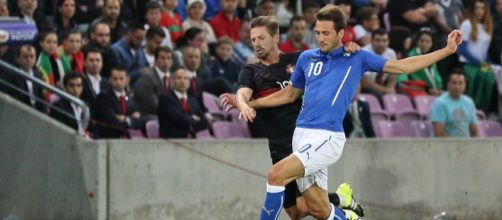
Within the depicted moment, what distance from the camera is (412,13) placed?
73.0 feet

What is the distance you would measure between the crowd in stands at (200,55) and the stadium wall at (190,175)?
62 cm

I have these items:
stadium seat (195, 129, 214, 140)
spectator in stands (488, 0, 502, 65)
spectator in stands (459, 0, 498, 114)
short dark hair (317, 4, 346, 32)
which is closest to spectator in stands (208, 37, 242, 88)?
stadium seat (195, 129, 214, 140)

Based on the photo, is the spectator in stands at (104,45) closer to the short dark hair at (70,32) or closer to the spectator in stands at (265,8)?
the short dark hair at (70,32)

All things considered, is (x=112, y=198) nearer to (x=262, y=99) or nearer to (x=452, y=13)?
(x=262, y=99)

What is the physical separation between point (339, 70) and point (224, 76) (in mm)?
7307

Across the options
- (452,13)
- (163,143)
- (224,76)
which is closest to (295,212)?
(163,143)

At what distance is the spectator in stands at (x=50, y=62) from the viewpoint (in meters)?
17.8

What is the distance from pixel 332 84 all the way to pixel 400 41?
9.35 meters

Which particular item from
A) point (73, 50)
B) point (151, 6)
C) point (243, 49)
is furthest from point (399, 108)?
point (73, 50)

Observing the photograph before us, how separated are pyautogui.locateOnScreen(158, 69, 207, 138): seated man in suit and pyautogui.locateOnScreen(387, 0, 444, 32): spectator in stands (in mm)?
4990

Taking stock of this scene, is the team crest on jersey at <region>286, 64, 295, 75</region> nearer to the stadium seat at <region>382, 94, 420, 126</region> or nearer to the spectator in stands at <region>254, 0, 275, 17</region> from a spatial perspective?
the stadium seat at <region>382, 94, 420, 126</region>

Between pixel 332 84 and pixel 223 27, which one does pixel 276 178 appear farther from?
pixel 223 27

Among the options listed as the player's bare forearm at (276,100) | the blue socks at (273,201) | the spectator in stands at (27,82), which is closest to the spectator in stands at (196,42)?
the spectator in stands at (27,82)

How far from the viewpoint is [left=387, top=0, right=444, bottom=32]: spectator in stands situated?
22.2m
